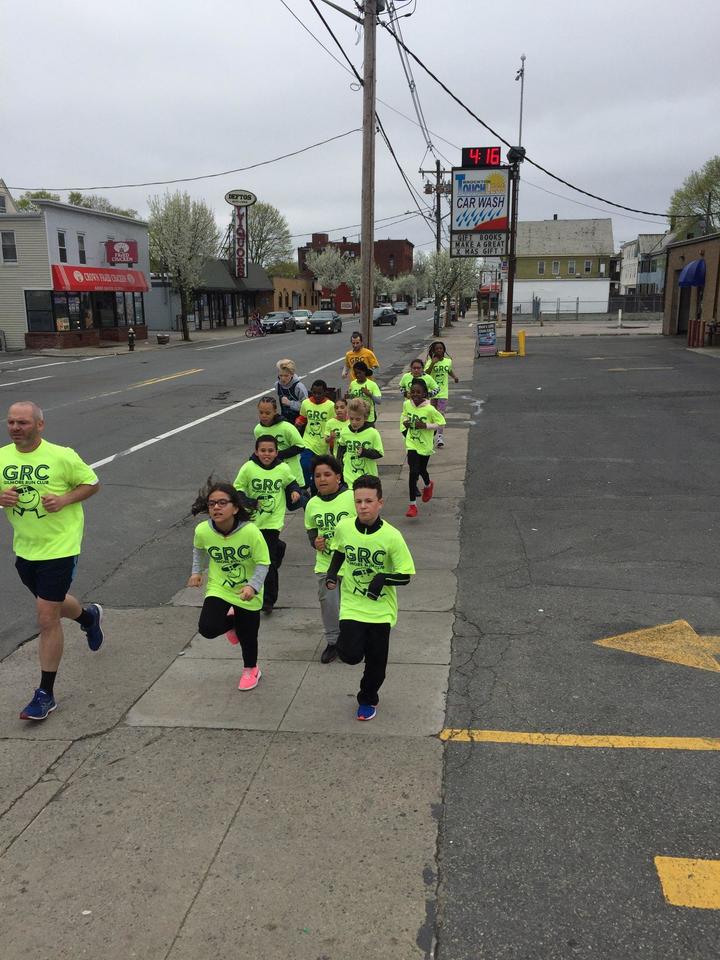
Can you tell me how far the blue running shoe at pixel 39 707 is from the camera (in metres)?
4.76

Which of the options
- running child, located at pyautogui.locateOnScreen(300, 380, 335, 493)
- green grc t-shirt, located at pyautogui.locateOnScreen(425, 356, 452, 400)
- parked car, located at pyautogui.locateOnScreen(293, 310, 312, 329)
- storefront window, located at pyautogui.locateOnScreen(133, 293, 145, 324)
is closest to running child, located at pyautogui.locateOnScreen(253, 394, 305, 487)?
running child, located at pyautogui.locateOnScreen(300, 380, 335, 493)

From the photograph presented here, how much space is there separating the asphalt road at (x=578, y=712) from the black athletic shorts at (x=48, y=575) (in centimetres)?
259

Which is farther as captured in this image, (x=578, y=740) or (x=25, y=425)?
(x=25, y=425)

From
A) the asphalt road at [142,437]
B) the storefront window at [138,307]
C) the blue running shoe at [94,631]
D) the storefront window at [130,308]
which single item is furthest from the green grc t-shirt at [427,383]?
the storefront window at [138,307]

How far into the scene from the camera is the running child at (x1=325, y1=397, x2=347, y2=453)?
7.97 m

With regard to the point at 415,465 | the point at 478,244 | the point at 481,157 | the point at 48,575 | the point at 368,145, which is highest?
the point at 481,157

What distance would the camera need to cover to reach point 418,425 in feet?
28.7

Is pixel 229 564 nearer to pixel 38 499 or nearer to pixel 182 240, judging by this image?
pixel 38 499

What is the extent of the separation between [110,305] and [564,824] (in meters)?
42.9

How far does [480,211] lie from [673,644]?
22.2m

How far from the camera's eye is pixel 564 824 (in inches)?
145

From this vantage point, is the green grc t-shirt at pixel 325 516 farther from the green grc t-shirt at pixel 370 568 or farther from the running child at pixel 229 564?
the green grc t-shirt at pixel 370 568

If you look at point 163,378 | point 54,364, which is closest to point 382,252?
point 54,364

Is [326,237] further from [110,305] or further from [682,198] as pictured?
[110,305]
